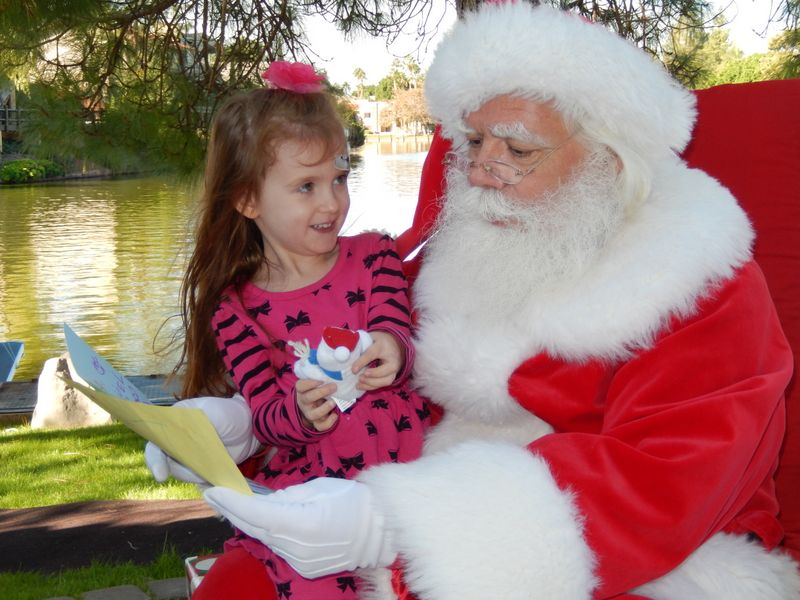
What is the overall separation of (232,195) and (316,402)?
2.37 feet

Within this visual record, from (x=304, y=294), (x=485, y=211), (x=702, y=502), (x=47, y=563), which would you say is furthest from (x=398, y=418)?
(x=47, y=563)

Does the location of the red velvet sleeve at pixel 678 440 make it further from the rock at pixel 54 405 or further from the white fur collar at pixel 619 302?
the rock at pixel 54 405

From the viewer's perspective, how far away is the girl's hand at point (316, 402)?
1.89m

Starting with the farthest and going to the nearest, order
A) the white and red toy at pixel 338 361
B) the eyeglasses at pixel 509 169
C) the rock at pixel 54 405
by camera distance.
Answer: the rock at pixel 54 405, the eyeglasses at pixel 509 169, the white and red toy at pixel 338 361

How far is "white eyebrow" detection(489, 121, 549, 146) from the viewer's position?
1963 mm

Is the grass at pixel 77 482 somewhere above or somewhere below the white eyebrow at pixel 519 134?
below

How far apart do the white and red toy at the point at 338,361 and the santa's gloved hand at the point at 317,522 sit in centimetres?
26

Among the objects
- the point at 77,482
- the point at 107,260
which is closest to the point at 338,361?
the point at 77,482

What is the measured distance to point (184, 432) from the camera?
1619 mm

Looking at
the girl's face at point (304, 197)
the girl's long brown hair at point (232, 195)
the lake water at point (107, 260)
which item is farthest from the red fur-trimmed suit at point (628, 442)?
the lake water at point (107, 260)

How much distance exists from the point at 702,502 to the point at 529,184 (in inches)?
30.2

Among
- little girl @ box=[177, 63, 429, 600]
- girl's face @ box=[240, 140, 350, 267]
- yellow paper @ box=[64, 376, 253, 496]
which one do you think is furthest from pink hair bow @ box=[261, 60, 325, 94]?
yellow paper @ box=[64, 376, 253, 496]

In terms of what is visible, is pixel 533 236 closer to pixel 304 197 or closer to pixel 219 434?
pixel 304 197

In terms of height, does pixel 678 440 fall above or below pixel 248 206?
below
